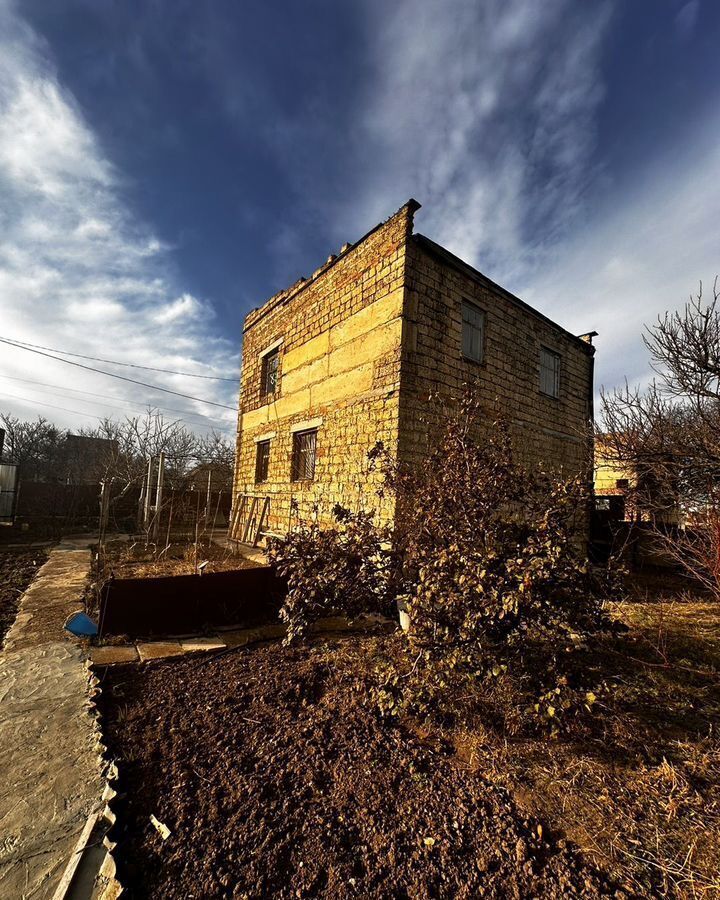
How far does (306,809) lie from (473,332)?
298 inches

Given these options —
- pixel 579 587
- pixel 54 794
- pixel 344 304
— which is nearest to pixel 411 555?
pixel 579 587

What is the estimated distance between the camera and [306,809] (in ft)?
7.24

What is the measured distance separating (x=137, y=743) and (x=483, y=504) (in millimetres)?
2996

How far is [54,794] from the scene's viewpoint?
2.33 metres

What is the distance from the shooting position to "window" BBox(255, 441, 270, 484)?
434 inches

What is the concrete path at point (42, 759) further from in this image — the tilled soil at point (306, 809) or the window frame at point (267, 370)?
the window frame at point (267, 370)

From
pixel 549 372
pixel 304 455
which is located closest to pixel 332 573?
pixel 304 455

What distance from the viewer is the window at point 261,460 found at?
1103cm

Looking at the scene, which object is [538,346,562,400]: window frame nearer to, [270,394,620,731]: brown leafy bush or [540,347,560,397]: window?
[540,347,560,397]: window

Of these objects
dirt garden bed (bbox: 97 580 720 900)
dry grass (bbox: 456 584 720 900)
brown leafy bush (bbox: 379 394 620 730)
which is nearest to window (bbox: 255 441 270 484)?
dirt garden bed (bbox: 97 580 720 900)

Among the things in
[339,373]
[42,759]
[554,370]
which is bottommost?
[42,759]

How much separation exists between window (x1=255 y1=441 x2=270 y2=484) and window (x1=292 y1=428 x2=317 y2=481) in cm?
189

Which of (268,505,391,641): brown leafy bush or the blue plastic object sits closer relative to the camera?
(268,505,391,641): brown leafy bush

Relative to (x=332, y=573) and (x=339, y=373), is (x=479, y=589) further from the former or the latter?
(x=339, y=373)
